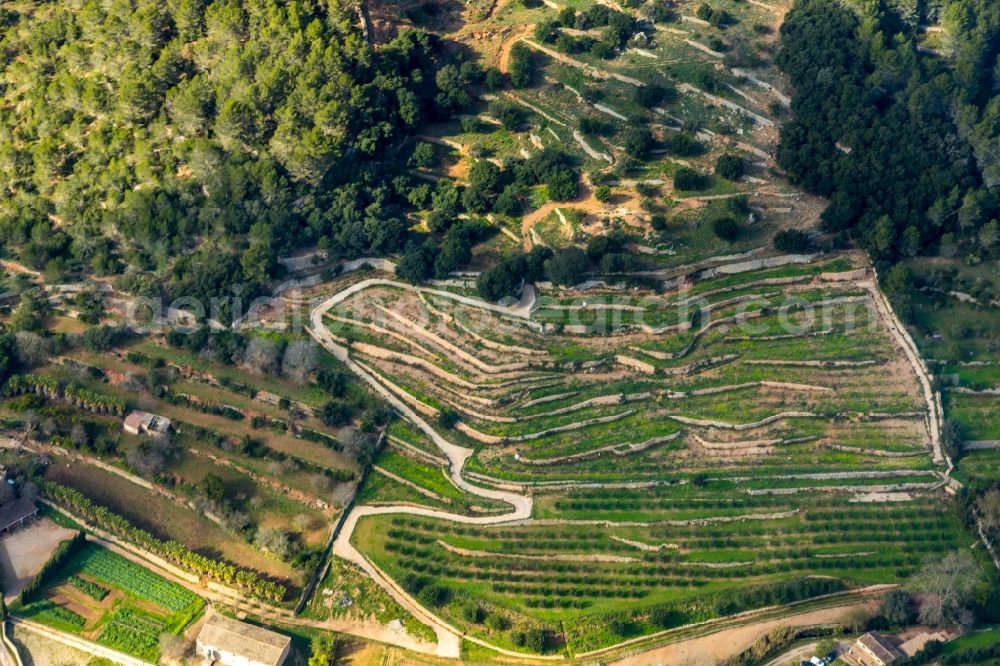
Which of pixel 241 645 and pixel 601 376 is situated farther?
pixel 601 376

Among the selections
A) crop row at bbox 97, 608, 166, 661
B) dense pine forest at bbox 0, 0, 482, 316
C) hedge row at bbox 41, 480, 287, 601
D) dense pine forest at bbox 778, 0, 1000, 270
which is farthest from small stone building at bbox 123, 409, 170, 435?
dense pine forest at bbox 778, 0, 1000, 270

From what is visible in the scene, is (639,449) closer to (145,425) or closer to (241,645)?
(241,645)

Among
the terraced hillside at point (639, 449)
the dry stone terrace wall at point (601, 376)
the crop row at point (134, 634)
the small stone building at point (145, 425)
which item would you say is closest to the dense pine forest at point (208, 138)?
the dry stone terrace wall at point (601, 376)

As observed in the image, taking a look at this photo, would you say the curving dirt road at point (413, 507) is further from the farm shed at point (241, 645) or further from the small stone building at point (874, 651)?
the small stone building at point (874, 651)

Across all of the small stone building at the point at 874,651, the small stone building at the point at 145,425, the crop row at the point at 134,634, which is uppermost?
the small stone building at the point at 874,651

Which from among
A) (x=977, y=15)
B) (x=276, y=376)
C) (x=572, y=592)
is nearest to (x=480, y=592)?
(x=572, y=592)

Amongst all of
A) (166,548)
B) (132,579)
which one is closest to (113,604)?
(132,579)

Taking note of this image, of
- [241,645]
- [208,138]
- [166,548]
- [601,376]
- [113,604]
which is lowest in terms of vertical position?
[113,604]
